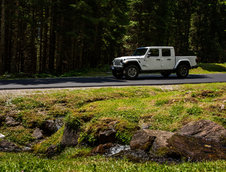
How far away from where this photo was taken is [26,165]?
450 centimetres

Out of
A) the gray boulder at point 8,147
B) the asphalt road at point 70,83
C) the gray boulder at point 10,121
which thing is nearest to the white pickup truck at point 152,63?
the asphalt road at point 70,83

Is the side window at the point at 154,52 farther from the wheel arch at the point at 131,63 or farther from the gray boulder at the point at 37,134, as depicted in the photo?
the gray boulder at the point at 37,134

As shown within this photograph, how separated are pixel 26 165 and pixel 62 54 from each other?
21676 millimetres

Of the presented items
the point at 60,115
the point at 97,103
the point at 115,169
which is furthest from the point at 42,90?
the point at 115,169

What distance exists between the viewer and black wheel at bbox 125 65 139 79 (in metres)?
15.8

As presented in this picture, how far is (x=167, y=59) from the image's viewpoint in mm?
16703

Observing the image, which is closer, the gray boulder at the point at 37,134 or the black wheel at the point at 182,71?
the gray boulder at the point at 37,134

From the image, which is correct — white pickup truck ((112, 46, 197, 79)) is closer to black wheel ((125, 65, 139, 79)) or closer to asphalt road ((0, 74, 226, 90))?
black wheel ((125, 65, 139, 79))

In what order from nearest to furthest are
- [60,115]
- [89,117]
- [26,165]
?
[26,165] < [89,117] < [60,115]

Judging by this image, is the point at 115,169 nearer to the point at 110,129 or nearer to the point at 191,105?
the point at 110,129

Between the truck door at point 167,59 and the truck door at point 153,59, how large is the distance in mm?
290

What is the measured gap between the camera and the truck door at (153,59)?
1622 cm

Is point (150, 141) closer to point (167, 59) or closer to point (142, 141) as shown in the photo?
point (142, 141)

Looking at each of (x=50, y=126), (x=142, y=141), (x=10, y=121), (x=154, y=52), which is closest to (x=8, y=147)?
(x=10, y=121)
